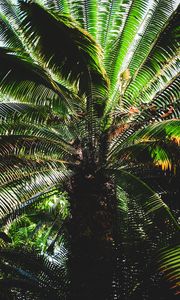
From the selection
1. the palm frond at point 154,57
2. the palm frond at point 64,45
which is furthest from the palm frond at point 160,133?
the palm frond at point 154,57

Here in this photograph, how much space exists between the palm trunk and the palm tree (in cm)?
1

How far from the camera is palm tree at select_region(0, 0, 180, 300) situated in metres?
4.60

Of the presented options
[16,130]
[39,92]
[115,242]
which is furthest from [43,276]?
[39,92]

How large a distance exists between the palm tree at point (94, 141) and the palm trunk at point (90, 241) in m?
0.01

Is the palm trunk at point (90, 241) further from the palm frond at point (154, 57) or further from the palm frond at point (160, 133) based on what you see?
the palm frond at point (154, 57)

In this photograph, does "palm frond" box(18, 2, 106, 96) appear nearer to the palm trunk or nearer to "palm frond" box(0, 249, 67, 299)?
the palm trunk

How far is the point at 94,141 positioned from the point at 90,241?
159 centimetres

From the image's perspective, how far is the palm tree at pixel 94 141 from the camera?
460 centimetres

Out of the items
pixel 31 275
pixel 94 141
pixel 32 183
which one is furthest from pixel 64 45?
pixel 31 275

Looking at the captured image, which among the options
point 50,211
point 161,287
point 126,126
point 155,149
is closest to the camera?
point 155,149

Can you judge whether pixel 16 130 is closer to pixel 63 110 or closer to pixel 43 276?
pixel 63 110

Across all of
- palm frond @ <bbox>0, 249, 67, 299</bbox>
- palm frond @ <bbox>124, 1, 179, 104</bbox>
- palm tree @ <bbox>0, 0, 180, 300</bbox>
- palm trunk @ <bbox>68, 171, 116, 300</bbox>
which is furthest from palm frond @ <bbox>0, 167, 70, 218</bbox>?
palm frond @ <bbox>124, 1, 179, 104</bbox>

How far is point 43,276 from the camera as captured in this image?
6.24 meters

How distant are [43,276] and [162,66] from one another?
4.04 meters
